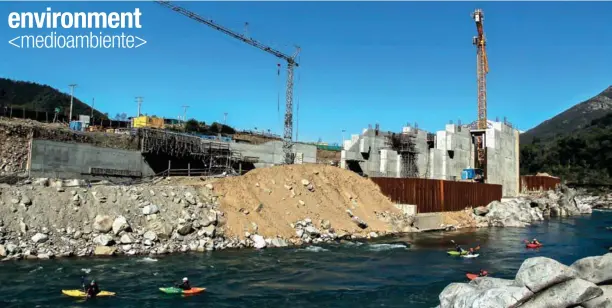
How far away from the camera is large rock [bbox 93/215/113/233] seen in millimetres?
30250

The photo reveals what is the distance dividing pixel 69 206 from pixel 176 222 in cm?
691

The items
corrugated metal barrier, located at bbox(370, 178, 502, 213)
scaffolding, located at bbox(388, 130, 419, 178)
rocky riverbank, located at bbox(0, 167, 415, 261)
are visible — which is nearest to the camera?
rocky riverbank, located at bbox(0, 167, 415, 261)

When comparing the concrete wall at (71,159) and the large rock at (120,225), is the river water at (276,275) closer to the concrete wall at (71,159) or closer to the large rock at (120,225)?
the large rock at (120,225)

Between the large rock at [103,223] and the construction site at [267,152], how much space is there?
45.7 feet

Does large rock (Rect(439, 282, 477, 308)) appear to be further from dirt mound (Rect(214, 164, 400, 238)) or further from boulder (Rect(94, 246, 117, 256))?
dirt mound (Rect(214, 164, 400, 238))

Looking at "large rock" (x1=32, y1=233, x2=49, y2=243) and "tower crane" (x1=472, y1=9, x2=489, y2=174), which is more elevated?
"tower crane" (x1=472, y1=9, x2=489, y2=174)

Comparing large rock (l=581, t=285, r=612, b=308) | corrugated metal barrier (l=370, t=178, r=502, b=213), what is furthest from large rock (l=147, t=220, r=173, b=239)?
corrugated metal barrier (l=370, t=178, r=502, b=213)

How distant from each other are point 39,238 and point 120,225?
458 centimetres

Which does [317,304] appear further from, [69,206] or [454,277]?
[69,206]

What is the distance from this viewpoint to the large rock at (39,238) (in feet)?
91.4

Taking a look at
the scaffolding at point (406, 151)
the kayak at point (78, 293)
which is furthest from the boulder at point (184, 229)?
the scaffolding at point (406, 151)

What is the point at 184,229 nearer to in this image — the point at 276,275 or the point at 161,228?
the point at 161,228

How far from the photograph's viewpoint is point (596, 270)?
44.4 ft

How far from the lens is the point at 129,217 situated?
32.1 m
